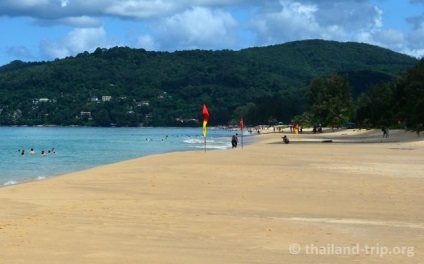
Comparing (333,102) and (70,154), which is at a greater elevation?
(333,102)

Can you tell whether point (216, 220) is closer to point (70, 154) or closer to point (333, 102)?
point (70, 154)

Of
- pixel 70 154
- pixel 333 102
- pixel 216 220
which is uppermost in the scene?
pixel 333 102

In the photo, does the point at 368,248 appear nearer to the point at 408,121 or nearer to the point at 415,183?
the point at 415,183

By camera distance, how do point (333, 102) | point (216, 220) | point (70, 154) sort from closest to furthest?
point (216, 220)
point (70, 154)
point (333, 102)

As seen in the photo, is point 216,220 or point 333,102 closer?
point 216,220

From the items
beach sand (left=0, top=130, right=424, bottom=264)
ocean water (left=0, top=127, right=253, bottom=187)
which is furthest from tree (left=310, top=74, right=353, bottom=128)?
beach sand (left=0, top=130, right=424, bottom=264)

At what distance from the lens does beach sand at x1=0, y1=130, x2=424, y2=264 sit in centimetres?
930

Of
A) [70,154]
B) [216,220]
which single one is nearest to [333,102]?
[70,154]

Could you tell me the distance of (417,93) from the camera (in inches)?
2963

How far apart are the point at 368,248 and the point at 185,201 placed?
692 cm

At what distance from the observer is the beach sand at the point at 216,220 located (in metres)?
9.30

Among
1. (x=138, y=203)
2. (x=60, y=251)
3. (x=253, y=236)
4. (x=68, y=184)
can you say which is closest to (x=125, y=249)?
(x=60, y=251)

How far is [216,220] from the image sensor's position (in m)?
12.6

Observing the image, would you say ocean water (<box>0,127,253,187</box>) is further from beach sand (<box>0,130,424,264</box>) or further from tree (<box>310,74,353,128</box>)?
tree (<box>310,74,353,128</box>)
